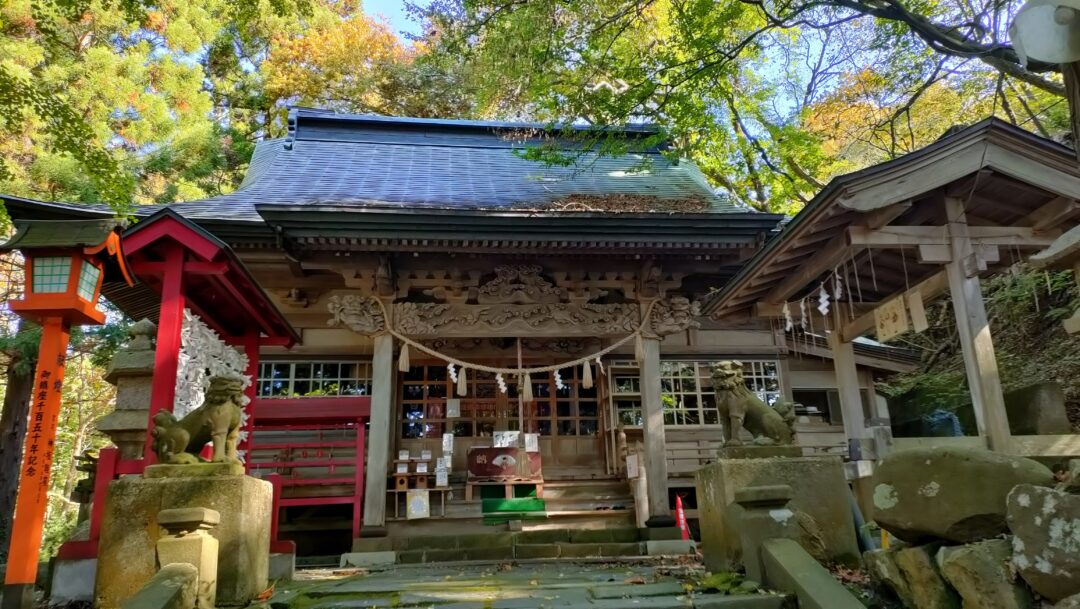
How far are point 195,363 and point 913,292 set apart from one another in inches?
279

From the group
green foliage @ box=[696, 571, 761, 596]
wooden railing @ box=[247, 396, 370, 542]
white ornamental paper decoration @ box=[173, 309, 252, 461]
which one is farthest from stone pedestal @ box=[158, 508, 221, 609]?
wooden railing @ box=[247, 396, 370, 542]

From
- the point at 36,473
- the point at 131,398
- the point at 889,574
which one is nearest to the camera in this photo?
the point at 889,574

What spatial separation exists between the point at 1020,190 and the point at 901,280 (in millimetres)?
1760

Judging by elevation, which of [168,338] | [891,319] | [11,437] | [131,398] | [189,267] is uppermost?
[189,267]

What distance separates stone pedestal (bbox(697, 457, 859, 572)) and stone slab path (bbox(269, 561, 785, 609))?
0.49 metres

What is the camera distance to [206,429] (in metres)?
4.98

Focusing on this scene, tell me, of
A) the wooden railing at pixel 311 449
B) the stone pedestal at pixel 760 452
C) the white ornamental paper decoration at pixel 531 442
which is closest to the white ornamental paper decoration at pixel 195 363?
the wooden railing at pixel 311 449

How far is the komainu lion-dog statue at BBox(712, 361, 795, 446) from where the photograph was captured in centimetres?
554

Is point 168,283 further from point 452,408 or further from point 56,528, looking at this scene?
point 56,528

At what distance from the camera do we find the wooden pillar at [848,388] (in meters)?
7.74

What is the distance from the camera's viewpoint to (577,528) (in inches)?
379

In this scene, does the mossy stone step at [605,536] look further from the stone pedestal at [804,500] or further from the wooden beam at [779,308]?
the stone pedestal at [804,500]

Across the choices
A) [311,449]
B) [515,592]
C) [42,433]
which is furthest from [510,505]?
[42,433]

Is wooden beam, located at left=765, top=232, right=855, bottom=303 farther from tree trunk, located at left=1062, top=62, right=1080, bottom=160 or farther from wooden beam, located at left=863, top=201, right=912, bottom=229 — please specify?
tree trunk, located at left=1062, top=62, right=1080, bottom=160
